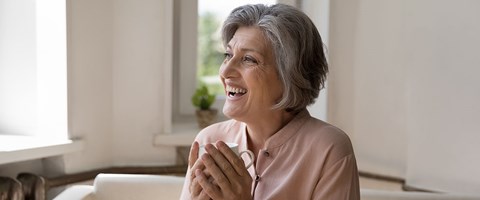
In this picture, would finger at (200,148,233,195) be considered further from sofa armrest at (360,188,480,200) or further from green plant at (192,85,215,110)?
green plant at (192,85,215,110)

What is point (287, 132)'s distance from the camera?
1.56 meters

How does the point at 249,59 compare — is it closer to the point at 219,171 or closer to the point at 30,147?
the point at 219,171

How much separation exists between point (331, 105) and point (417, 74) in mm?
446

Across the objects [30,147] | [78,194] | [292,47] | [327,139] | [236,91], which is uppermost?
[292,47]

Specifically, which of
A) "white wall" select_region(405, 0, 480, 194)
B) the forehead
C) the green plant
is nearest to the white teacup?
the forehead

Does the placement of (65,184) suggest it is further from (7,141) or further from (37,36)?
(37,36)

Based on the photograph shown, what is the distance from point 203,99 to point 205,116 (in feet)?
0.27

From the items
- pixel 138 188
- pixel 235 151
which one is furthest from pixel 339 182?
pixel 138 188

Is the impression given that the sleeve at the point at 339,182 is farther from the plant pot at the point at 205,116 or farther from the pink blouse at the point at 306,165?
the plant pot at the point at 205,116

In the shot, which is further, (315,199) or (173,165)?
(173,165)

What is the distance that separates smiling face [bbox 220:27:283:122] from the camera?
4.99 ft

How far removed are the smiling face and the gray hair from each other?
23 millimetres

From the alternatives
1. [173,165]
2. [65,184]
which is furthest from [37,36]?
[173,165]

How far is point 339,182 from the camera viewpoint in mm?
1430
